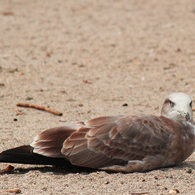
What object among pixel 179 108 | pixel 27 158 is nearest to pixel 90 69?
pixel 179 108

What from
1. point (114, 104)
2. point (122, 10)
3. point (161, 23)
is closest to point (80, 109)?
A: point (114, 104)

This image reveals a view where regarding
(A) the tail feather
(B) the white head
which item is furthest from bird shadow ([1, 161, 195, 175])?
(B) the white head

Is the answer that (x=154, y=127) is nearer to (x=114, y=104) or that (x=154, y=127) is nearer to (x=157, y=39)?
(x=114, y=104)

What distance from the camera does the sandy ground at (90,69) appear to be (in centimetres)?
439

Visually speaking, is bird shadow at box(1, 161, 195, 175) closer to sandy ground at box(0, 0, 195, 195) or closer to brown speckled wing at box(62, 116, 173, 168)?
sandy ground at box(0, 0, 195, 195)

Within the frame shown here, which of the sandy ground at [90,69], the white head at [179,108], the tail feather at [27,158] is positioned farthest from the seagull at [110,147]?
the white head at [179,108]

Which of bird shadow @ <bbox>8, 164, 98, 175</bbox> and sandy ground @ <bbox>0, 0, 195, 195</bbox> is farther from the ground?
sandy ground @ <bbox>0, 0, 195, 195</bbox>

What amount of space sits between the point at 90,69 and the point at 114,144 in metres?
4.28

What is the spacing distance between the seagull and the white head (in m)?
0.37

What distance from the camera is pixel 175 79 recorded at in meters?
8.16

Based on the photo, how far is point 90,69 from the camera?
871cm

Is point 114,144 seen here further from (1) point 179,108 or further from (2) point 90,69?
(2) point 90,69

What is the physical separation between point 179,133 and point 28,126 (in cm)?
225

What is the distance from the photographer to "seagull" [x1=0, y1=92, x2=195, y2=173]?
179 inches
